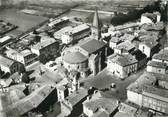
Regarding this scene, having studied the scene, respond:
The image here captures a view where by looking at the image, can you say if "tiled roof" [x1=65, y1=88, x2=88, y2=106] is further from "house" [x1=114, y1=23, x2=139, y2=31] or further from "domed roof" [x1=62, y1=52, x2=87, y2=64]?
"house" [x1=114, y1=23, x2=139, y2=31]

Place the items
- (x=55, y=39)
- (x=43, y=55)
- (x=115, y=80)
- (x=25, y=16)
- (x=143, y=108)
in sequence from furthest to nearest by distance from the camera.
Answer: (x=25, y=16), (x=55, y=39), (x=43, y=55), (x=115, y=80), (x=143, y=108)

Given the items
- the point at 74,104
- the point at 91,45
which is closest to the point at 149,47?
the point at 91,45

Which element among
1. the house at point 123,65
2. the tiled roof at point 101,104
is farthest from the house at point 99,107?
the house at point 123,65

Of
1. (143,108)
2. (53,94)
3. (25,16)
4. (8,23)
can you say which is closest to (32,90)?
(53,94)

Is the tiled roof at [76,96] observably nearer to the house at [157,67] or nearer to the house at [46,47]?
the house at [157,67]

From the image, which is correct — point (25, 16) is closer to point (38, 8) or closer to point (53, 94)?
point (38, 8)

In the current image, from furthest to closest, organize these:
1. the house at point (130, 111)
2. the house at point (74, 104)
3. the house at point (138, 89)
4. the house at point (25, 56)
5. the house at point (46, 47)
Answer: the house at point (46, 47) < the house at point (25, 56) < the house at point (138, 89) < the house at point (74, 104) < the house at point (130, 111)
